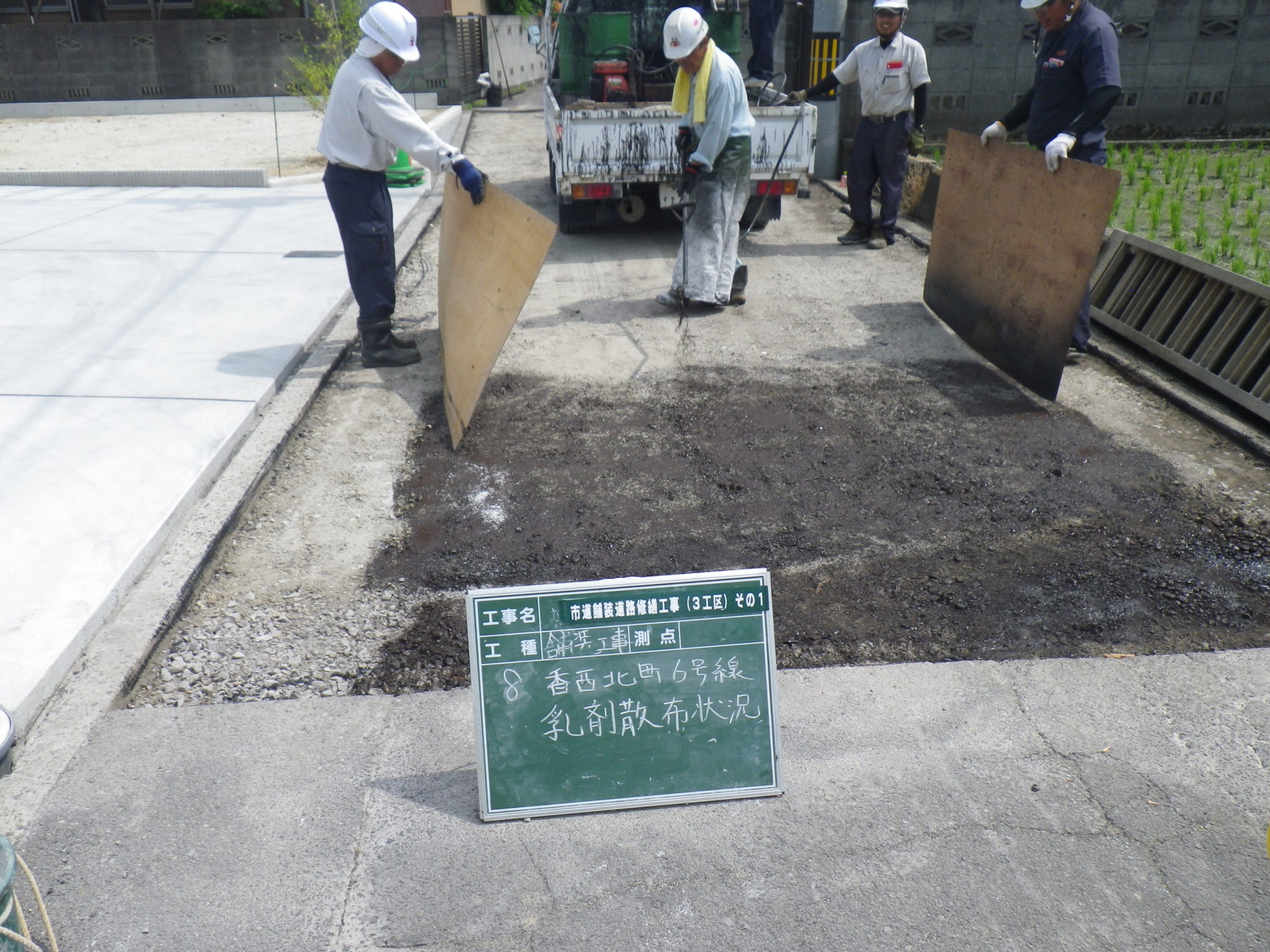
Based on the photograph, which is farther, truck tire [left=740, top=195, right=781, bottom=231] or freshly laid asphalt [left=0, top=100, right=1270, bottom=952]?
truck tire [left=740, top=195, right=781, bottom=231]

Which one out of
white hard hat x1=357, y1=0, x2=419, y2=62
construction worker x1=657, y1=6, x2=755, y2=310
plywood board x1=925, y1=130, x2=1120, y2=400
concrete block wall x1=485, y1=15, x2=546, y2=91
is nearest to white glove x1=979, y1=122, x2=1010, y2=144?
plywood board x1=925, y1=130, x2=1120, y2=400

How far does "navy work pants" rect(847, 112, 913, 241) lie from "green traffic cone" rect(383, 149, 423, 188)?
502 centimetres

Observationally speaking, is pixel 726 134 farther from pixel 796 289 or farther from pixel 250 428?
pixel 250 428

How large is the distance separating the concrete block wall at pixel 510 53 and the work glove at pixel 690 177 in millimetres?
16946

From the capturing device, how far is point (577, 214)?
929 centimetres

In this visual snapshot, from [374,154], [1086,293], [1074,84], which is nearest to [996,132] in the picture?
[1074,84]

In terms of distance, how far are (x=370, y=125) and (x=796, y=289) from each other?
3.51m

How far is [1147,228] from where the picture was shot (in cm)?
816

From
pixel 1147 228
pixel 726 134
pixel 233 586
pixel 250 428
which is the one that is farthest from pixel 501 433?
pixel 1147 228

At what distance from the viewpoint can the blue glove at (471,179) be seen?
498 centimetres

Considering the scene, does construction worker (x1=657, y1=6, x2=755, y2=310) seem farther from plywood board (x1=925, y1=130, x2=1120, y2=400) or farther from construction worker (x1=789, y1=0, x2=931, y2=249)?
construction worker (x1=789, y1=0, x2=931, y2=249)

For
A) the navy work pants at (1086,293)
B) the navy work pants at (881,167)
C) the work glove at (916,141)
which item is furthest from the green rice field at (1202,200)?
the navy work pants at (881,167)

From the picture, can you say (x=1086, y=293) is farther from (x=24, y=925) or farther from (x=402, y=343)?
(x=24, y=925)

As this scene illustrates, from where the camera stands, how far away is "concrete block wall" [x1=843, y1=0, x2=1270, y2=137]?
12.2 meters
